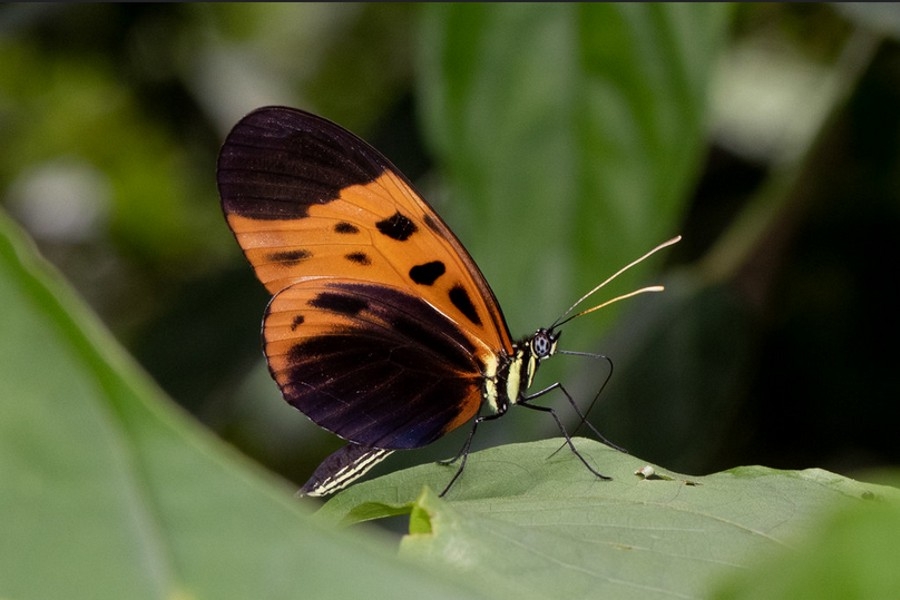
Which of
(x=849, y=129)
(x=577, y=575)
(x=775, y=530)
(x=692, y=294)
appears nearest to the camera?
(x=577, y=575)

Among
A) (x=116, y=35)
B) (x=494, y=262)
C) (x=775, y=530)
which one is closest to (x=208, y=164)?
(x=116, y=35)

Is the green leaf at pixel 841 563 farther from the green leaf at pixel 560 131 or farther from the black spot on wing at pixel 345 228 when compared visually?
the green leaf at pixel 560 131

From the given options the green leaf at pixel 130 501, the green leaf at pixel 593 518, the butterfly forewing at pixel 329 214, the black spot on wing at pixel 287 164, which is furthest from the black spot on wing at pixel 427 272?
the green leaf at pixel 130 501

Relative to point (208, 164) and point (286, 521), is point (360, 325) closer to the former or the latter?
point (286, 521)

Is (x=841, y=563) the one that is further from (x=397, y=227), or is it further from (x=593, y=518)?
(x=397, y=227)

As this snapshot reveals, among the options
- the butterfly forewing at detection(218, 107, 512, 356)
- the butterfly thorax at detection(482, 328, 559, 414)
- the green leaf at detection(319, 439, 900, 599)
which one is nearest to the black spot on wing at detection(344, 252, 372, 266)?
the butterfly forewing at detection(218, 107, 512, 356)

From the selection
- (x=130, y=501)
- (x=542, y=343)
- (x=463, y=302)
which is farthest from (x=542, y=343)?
(x=130, y=501)

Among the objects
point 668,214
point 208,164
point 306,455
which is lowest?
point 306,455
